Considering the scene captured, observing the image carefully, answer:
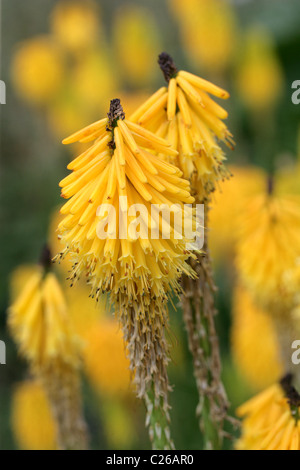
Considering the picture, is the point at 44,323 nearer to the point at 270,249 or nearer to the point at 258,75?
the point at 270,249

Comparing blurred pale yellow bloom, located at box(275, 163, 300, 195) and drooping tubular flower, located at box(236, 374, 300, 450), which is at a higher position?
blurred pale yellow bloom, located at box(275, 163, 300, 195)

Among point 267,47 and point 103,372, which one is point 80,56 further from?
point 103,372

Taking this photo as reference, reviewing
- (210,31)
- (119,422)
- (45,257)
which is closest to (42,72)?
(210,31)

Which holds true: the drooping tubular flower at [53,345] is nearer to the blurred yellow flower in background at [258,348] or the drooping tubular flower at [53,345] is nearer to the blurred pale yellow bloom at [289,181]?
the blurred yellow flower in background at [258,348]

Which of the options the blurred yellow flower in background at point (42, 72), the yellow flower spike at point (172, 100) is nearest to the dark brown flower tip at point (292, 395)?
the yellow flower spike at point (172, 100)

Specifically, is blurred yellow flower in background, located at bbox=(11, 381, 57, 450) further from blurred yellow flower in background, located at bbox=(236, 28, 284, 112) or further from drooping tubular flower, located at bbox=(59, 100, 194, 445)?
blurred yellow flower in background, located at bbox=(236, 28, 284, 112)

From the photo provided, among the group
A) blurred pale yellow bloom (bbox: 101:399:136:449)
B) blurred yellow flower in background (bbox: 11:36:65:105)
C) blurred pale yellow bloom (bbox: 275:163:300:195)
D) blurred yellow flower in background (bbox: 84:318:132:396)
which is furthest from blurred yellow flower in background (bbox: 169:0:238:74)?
blurred pale yellow bloom (bbox: 101:399:136:449)

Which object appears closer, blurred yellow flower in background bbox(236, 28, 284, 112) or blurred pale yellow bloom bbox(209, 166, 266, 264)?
blurred pale yellow bloom bbox(209, 166, 266, 264)

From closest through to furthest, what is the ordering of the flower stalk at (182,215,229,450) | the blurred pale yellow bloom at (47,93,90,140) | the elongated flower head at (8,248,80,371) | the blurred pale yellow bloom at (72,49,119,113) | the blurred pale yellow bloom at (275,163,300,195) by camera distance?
the flower stalk at (182,215,229,450) < the elongated flower head at (8,248,80,371) < the blurred pale yellow bloom at (275,163,300,195) < the blurred pale yellow bloom at (72,49,119,113) < the blurred pale yellow bloom at (47,93,90,140)
